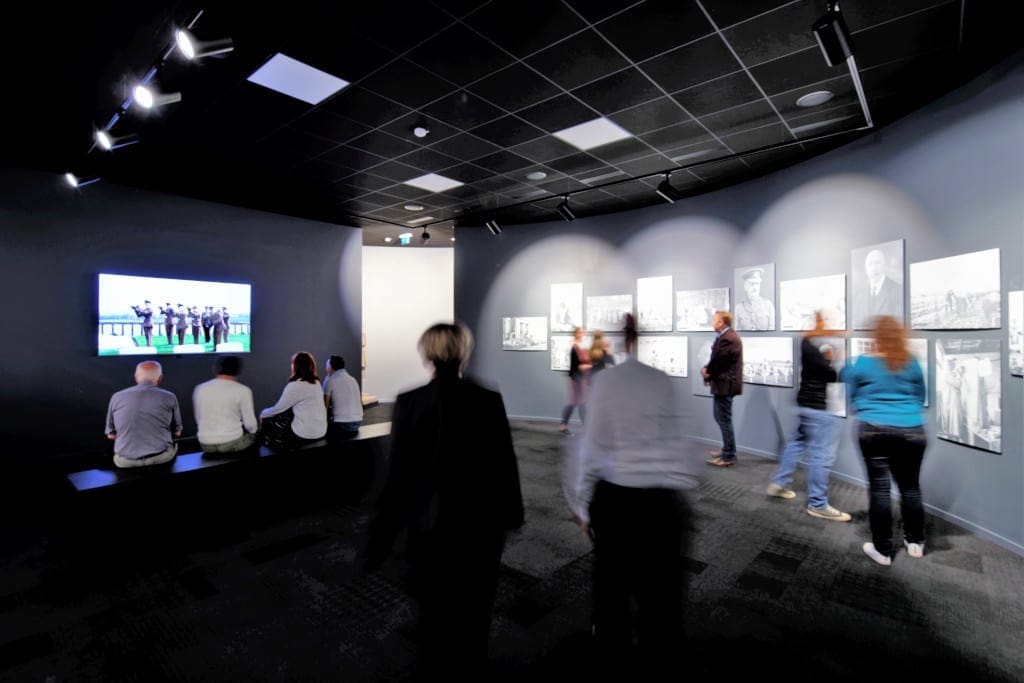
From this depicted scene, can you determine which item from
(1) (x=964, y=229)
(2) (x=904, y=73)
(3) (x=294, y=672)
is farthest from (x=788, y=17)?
(3) (x=294, y=672)

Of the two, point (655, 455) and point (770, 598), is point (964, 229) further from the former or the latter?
point (655, 455)

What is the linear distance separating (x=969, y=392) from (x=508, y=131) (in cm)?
450

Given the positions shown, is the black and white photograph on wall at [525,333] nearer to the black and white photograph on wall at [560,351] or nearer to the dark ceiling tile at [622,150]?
the black and white photograph on wall at [560,351]

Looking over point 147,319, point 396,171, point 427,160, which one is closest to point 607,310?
point 427,160

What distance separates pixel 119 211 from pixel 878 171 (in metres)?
8.69

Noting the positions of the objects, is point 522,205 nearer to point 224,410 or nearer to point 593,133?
point 593,133

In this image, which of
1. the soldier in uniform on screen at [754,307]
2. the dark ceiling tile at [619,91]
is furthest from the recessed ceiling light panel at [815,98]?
the soldier in uniform on screen at [754,307]

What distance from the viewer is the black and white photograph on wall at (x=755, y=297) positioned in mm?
5613

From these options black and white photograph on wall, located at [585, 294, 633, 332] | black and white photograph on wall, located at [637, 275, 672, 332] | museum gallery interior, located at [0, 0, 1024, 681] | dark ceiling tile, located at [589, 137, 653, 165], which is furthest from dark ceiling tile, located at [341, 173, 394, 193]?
black and white photograph on wall, located at [637, 275, 672, 332]

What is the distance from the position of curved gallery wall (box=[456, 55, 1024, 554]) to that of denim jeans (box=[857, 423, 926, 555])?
2.82 feet

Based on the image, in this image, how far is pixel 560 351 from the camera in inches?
320

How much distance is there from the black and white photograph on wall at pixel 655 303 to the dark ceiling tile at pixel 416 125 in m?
3.69

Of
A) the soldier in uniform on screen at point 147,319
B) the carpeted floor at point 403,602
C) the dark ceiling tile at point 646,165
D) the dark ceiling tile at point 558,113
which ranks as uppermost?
the dark ceiling tile at point 558,113

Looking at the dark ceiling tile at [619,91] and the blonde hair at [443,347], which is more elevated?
the dark ceiling tile at [619,91]
